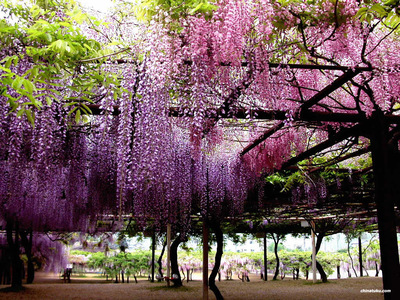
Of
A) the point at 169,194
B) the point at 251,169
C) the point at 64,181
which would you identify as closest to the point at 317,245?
the point at 251,169

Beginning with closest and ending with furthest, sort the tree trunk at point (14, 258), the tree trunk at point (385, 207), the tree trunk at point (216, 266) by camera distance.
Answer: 1. the tree trunk at point (385, 207)
2. the tree trunk at point (216, 266)
3. the tree trunk at point (14, 258)

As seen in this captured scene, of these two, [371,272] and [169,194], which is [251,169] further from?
[371,272]

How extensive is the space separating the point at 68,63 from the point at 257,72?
1443 mm

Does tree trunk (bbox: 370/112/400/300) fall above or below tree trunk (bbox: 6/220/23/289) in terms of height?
above

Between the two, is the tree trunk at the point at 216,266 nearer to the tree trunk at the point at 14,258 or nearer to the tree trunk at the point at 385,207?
the tree trunk at the point at 385,207

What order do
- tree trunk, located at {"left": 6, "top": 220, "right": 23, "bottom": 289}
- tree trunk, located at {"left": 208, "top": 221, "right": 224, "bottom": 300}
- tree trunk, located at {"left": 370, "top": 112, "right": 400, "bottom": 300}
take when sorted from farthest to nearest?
tree trunk, located at {"left": 6, "top": 220, "right": 23, "bottom": 289} < tree trunk, located at {"left": 208, "top": 221, "right": 224, "bottom": 300} < tree trunk, located at {"left": 370, "top": 112, "right": 400, "bottom": 300}

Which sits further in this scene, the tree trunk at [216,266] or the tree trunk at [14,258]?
the tree trunk at [14,258]

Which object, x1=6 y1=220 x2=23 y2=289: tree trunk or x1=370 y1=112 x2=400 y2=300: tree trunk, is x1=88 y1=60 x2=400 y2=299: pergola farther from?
x1=6 y1=220 x2=23 y2=289: tree trunk

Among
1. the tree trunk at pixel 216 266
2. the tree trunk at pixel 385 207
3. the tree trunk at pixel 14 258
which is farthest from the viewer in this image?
the tree trunk at pixel 14 258

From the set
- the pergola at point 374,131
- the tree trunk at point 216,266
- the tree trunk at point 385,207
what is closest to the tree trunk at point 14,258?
the tree trunk at point 216,266

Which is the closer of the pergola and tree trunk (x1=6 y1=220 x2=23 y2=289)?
the pergola

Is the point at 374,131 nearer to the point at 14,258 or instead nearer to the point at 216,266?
the point at 216,266

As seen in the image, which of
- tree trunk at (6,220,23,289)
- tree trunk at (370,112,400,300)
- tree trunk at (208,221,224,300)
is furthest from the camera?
tree trunk at (6,220,23,289)

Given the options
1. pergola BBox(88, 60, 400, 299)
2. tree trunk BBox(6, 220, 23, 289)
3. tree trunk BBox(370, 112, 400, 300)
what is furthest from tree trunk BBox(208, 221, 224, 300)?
tree trunk BBox(6, 220, 23, 289)
